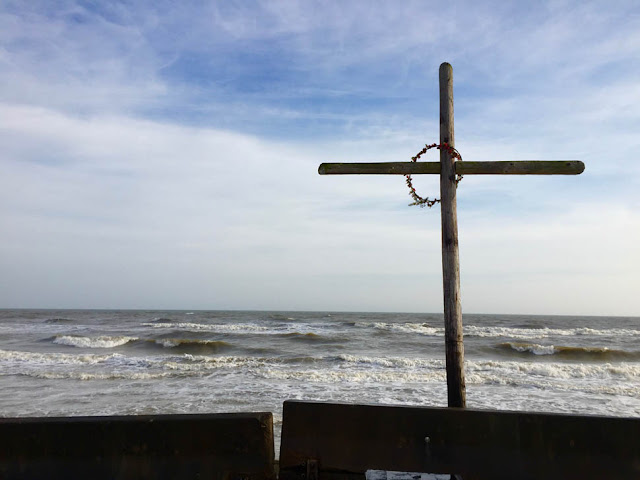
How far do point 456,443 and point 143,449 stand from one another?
232 cm

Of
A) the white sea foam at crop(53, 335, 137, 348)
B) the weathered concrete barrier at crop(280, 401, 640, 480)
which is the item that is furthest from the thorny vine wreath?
the white sea foam at crop(53, 335, 137, 348)

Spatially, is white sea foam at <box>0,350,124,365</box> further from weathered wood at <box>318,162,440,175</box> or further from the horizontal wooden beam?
the horizontal wooden beam

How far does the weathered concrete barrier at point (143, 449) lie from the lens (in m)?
3.37

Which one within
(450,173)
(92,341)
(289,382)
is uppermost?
(450,173)

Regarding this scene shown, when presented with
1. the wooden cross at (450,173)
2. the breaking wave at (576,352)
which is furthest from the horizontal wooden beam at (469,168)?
the breaking wave at (576,352)

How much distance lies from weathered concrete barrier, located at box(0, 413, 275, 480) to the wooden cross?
2.00 meters

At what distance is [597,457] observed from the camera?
3344mm

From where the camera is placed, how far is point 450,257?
4.58 meters

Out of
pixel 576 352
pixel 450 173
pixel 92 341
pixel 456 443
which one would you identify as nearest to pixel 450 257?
pixel 450 173

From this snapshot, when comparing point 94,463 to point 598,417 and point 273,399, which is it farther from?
point 273,399

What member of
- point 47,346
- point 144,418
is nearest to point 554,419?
point 144,418

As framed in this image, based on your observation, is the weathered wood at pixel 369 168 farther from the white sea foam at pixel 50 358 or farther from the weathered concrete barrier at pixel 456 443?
the white sea foam at pixel 50 358

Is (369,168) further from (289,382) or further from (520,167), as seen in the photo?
(289,382)

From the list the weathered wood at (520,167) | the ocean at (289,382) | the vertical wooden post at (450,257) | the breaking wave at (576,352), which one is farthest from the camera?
the breaking wave at (576,352)
